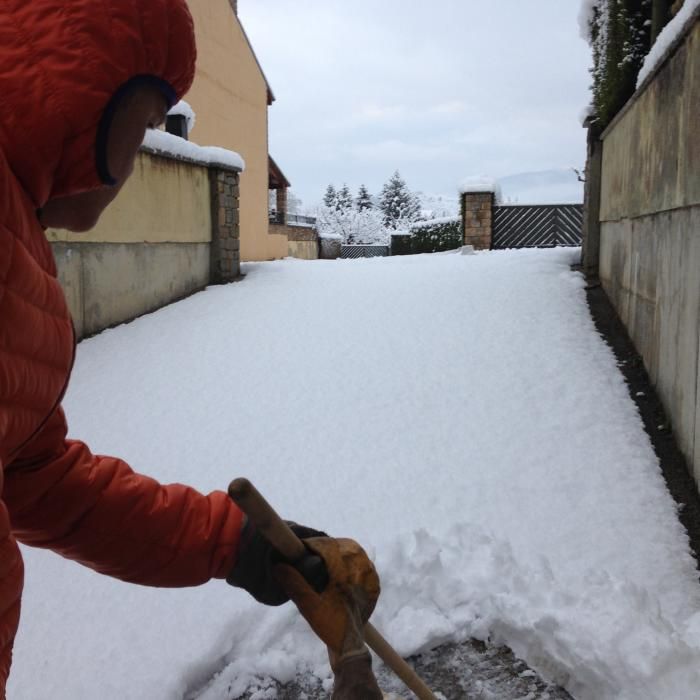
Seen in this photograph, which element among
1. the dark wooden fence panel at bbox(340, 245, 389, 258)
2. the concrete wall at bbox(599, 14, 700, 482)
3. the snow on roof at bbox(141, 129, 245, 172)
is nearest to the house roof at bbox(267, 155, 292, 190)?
the dark wooden fence panel at bbox(340, 245, 389, 258)

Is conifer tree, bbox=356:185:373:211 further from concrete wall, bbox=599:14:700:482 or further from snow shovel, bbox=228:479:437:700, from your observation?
snow shovel, bbox=228:479:437:700

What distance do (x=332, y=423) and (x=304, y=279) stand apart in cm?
364

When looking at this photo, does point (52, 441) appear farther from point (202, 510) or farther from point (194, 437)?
point (194, 437)

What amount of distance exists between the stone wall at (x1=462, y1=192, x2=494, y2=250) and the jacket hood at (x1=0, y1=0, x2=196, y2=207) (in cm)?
1165

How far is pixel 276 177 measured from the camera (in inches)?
935

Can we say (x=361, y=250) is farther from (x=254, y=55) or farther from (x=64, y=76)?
(x=64, y=76)

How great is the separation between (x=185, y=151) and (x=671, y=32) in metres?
4.65

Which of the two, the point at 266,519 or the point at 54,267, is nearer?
the point at 54,267

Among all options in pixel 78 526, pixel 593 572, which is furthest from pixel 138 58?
pixel 593 572

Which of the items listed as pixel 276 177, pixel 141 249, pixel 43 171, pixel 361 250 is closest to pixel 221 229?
pixel 141 249

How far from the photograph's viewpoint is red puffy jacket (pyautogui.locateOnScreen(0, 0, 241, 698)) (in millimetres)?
952

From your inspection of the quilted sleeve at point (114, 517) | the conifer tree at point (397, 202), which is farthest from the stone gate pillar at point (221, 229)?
the conifer tree at point (397, 202)

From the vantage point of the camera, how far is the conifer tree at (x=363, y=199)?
52.4m

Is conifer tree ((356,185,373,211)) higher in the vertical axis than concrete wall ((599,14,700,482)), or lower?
higher
